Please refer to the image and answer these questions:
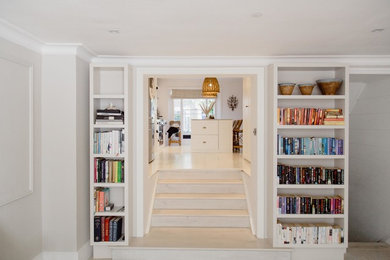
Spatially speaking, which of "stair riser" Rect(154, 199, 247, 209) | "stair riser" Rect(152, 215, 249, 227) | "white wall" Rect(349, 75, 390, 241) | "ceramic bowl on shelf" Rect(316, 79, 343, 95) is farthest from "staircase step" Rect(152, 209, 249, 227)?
"white wall" Rect(349, 75, 390, 241)

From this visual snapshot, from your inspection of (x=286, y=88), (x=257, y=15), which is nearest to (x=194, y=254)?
(x=286, y=88)

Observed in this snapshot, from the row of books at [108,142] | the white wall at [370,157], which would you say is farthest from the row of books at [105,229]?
the white wall at [370,157]

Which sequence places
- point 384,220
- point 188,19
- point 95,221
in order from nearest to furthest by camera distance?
point 188,19, point 95,221, point 384,220

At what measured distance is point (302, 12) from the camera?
2.44 m

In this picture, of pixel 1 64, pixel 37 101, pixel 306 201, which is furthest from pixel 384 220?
pixel 1 64

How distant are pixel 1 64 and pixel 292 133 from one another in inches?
128

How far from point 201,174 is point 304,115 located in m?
2.19

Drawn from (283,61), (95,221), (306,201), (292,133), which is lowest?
(95,221)

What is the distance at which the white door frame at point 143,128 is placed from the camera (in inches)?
159

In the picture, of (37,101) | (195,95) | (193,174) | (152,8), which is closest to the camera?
(152,8)

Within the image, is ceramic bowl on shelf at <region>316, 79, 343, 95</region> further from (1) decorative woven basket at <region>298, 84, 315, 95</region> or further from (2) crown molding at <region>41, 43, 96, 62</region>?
(2) crown molding at <region>41, 43, 96, 62</region>

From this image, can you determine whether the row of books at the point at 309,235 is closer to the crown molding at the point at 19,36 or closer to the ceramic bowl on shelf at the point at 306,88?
the ceramic bowl on shelf at the point at 306,88

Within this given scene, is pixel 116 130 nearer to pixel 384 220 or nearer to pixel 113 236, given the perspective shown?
pixel 113 236

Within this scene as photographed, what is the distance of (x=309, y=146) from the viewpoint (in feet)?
12.3
